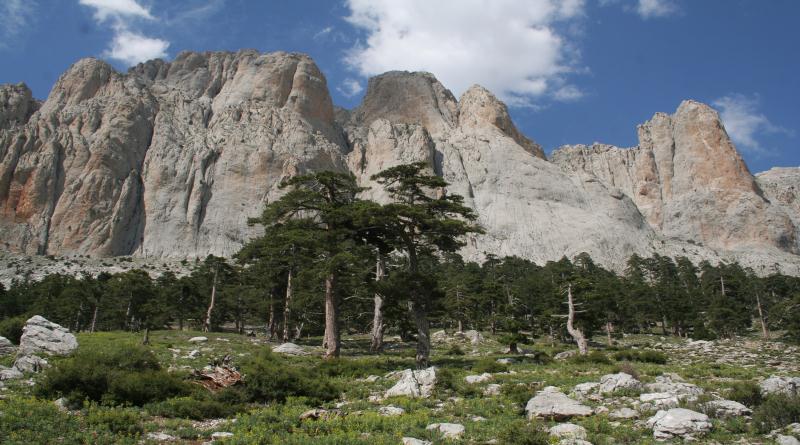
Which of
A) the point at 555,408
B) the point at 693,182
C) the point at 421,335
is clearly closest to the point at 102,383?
the point at 555,408

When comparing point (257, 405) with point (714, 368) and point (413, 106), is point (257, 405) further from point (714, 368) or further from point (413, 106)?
point (413, 106)

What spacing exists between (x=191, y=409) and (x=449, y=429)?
568 centimetres

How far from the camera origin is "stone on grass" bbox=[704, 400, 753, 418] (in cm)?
1138

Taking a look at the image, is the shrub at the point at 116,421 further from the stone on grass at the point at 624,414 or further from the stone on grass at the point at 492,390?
the stone on grass at the point at 624,414

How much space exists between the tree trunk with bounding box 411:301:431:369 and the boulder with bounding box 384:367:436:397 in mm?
5331

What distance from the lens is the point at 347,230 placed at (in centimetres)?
2445

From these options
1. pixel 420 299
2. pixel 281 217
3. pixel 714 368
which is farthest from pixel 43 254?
pixel 714 368

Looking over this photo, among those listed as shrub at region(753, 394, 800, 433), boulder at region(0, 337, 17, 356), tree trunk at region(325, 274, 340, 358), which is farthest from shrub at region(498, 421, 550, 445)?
boulder at region(0, 337, 17, 356)

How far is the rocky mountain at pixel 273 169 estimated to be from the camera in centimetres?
10394

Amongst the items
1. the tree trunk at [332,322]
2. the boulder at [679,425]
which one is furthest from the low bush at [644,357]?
the boulder at [679,425]

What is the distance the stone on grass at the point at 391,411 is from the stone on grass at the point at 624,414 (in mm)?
4499

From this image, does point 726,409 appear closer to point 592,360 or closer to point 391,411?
point 391,411

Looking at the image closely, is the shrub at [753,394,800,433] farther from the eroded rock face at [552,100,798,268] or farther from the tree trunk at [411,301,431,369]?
the eroded rock face at [552,100,798,268]

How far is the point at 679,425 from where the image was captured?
1009 cm
